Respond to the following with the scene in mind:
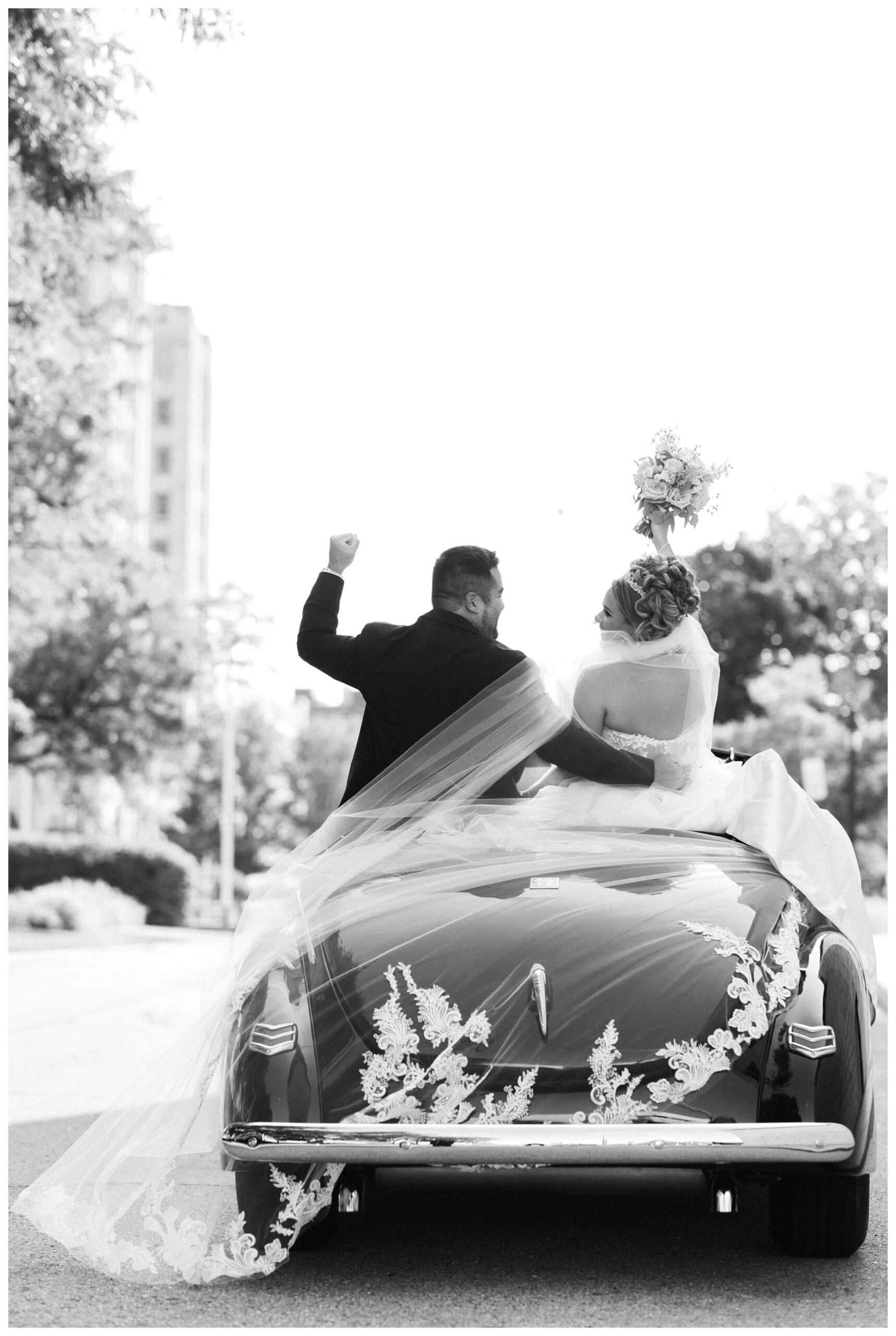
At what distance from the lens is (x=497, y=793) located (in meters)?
5.02

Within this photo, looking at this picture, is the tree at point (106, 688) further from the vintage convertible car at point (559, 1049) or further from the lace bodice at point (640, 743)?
the vintage convertible car at point (559, 1049)

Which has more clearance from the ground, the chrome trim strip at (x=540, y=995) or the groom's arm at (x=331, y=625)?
the groom's arm at (x=331, y=625)

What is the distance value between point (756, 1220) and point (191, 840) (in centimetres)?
5973

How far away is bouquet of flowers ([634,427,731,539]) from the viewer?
6105mm

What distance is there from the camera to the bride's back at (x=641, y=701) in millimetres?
5227

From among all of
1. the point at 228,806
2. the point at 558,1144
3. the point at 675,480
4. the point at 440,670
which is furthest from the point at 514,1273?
the point at 228,806

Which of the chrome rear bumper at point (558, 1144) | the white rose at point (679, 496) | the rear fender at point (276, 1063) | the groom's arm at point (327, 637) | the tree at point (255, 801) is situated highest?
the white rose at point (679, 496)

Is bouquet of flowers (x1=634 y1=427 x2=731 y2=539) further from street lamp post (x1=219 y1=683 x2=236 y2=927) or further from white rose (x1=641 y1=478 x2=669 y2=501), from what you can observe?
street lamp post (x1=219 y1=683 x2=236 y2=927)

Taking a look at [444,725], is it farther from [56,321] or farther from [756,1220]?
[56,321]

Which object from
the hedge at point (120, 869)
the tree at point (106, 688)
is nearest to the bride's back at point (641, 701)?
the tree at point (106, 688)

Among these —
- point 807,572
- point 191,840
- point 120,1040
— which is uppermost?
point 807,572

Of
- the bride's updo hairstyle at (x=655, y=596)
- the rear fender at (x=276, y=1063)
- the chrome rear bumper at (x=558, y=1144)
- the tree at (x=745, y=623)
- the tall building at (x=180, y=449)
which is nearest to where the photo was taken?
the chrome rear bumper at (x=558, y=1144)

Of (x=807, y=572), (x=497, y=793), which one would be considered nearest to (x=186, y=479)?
(x=807, y=572)

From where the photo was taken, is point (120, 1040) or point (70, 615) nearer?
point (120, 1040)
